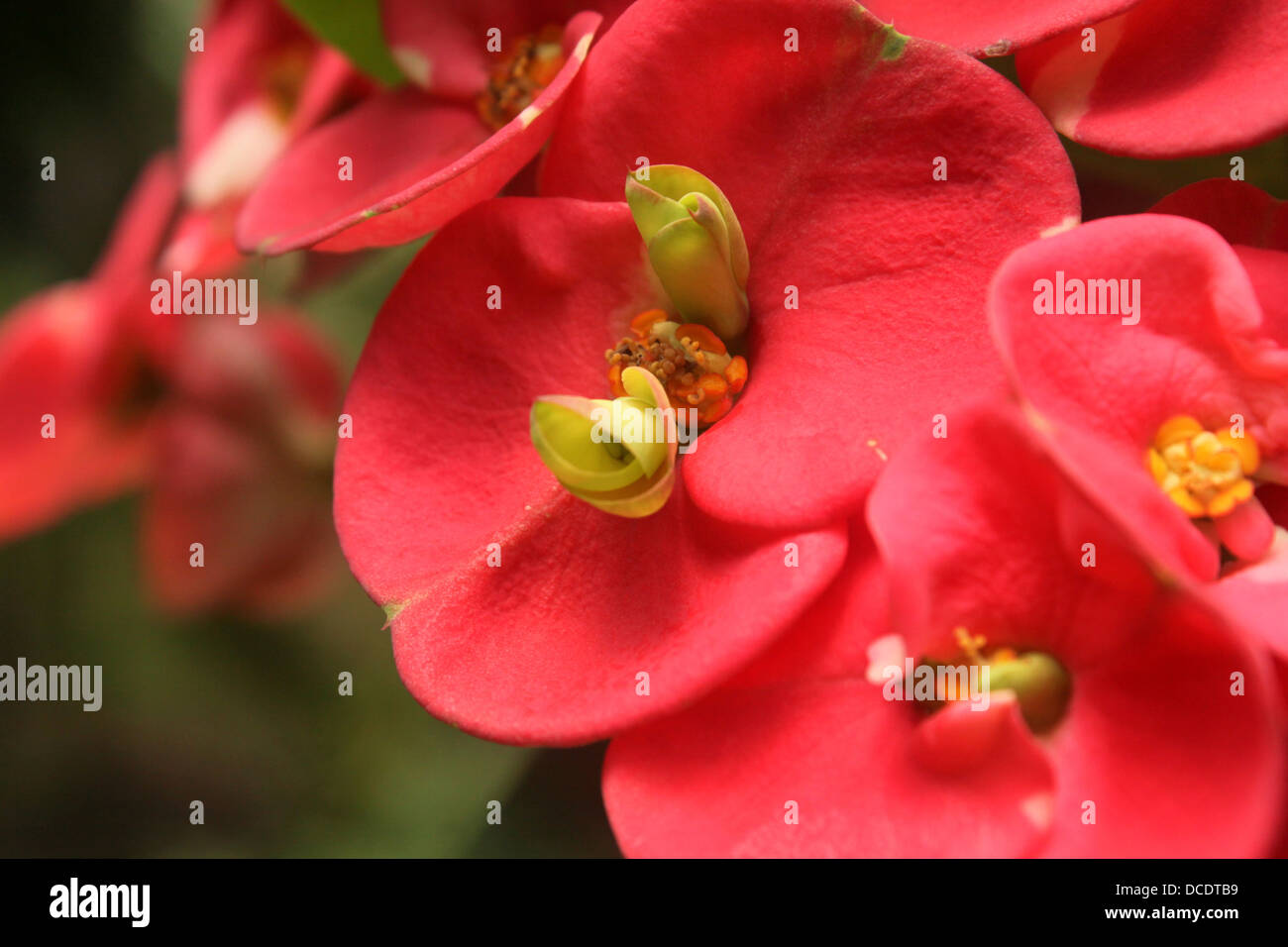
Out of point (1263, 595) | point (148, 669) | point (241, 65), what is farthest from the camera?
point (148, 669)

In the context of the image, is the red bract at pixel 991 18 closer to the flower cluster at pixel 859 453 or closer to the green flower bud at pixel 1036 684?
the flower cluster at pixel 859 453

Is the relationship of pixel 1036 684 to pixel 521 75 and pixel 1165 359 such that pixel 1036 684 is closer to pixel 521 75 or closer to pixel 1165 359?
pixel 1165 359

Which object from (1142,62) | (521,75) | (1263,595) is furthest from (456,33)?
(1263,595)

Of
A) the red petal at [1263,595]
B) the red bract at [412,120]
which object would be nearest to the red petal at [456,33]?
the red bract at [412,120]

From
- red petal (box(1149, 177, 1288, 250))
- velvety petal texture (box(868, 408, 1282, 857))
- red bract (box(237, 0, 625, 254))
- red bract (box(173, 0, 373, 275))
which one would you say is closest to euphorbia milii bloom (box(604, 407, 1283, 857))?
velvety petal texture (box(868, 408, 1282, 857))

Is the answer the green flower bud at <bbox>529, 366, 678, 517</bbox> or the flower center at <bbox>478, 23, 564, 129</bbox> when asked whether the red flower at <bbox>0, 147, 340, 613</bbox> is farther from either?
the green flower bud at <bbox>529, 366, 678, 517</bbox>
